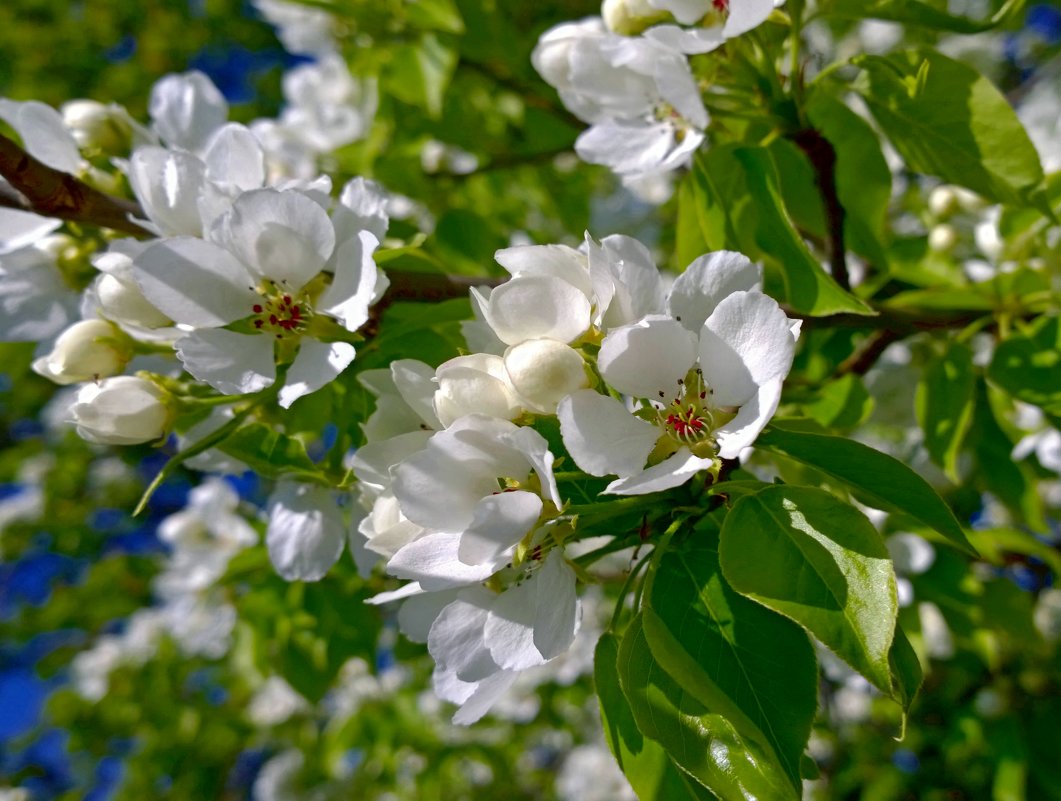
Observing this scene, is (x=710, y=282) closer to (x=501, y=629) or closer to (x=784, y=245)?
(x=784, y=245)

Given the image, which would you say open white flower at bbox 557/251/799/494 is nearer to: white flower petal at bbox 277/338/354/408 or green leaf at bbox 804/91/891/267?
white flower petal at bbox 277/338/354/408

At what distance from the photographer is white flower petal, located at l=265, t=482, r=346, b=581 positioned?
49.9 inches

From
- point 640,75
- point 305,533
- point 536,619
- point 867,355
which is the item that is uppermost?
point 640,75

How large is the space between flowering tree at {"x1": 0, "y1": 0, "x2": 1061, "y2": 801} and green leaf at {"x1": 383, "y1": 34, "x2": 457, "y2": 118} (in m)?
0.01

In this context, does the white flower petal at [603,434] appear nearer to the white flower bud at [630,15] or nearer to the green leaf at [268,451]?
the green leaf at [268,451]

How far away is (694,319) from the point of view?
0.94 m

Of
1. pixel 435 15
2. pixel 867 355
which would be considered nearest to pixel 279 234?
pixel 867 355

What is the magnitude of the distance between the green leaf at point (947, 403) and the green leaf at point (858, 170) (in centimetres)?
23

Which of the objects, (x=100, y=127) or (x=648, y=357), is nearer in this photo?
(x=648, y=357)

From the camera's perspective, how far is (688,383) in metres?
0.95

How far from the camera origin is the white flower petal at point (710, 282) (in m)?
0.92

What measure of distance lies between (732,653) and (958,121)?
80 centimetres

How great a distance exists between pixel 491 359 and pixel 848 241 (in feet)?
2.85

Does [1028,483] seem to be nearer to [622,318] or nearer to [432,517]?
[622,318]
